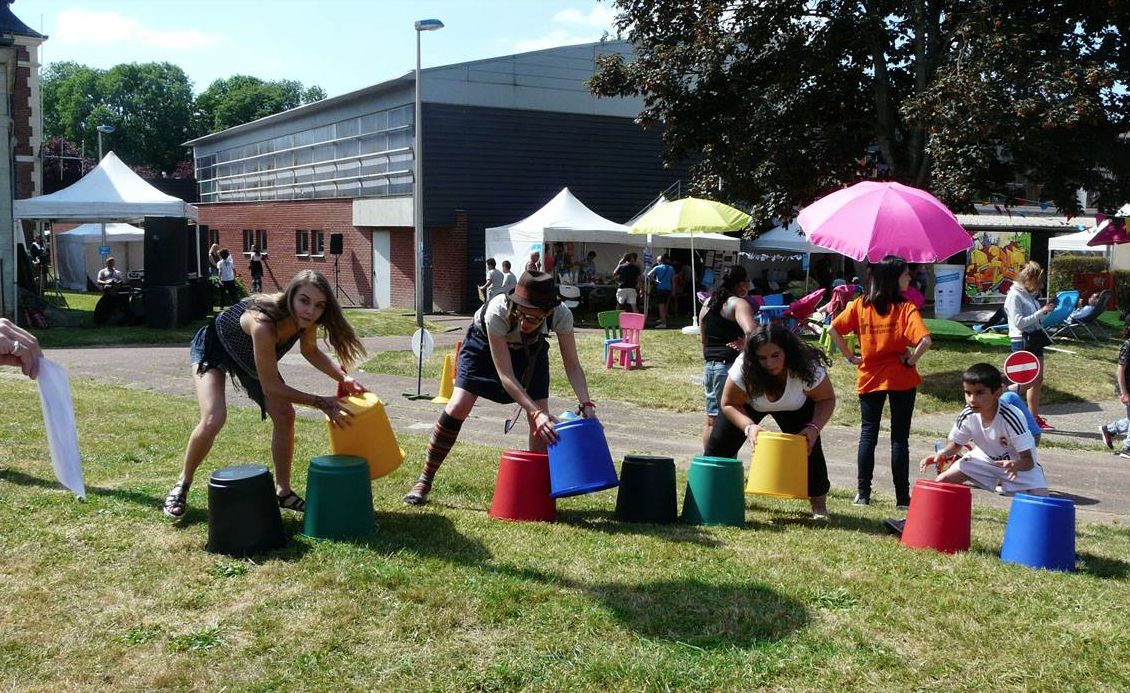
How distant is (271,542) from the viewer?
200 inches

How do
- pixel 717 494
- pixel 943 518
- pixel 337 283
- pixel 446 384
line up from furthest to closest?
1. pixel 337 283
2. pixel 446 384
3. pixel 717 494
4. pixel 943 518

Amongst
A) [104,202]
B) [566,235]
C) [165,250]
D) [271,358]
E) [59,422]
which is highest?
[104,202]

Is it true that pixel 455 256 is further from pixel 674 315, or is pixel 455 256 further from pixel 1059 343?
pixel 1059 343

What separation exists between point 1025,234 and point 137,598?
1203 inches

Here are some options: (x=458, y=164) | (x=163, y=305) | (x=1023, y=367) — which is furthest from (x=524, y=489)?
(x=458, y=164)

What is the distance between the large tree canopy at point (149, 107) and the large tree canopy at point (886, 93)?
261ft

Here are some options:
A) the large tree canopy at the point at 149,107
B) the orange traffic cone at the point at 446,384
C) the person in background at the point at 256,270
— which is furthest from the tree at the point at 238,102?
the orange traffic cone at the point at 446,384

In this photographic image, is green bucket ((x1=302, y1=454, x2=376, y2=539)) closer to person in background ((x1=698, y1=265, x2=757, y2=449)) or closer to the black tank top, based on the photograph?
person in background ((x1=698, y1=265, x2=757, y2=449))

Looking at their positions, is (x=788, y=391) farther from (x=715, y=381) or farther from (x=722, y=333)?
(x=722, y=333)

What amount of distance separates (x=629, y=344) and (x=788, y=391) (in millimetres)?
9975

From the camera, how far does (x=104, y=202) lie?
2183 cm

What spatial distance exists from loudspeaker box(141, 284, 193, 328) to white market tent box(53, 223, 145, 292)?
19706 mm

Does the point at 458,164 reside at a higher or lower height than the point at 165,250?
higher

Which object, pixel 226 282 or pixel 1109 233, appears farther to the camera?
pixel 226 282
